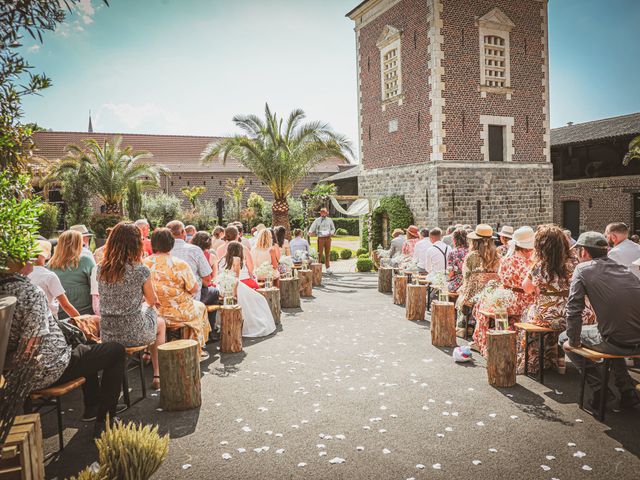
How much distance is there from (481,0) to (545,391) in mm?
17947

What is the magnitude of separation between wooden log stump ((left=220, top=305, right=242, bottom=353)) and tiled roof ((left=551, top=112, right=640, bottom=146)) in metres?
23.0

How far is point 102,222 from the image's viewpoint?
81.7 feet

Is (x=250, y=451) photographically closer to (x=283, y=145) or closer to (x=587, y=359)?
(x=587, y=359)

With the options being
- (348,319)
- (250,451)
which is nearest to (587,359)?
(250,451)

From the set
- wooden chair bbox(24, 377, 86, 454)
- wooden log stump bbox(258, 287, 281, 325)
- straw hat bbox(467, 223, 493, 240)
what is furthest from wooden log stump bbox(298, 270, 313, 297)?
wooden chair bbox(24, 377, 86, 454)

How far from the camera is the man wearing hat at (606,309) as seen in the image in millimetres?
4426

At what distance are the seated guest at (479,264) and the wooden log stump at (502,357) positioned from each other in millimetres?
2041

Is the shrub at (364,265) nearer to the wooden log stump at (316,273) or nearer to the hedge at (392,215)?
the hedge at (392,215)

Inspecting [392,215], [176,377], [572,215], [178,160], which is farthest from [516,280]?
[178,160]

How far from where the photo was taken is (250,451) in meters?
4.03

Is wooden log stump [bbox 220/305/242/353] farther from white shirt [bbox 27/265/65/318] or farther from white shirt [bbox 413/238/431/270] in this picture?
white shirt [bbox 413/238/431/270]

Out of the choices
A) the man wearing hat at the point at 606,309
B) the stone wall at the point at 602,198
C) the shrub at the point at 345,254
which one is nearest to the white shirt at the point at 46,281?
the man wearing hat at the point at 606,309

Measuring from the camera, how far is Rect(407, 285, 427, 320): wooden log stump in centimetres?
909

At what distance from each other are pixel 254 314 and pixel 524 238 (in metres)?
4.67
